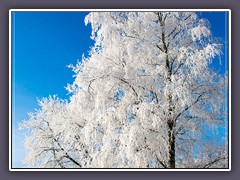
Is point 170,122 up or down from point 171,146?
up

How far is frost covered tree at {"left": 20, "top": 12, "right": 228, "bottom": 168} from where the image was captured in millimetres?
4379

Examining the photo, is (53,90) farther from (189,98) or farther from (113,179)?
(189,98)

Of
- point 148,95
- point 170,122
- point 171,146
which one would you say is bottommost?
point 171,146

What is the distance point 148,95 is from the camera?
15.2 ft

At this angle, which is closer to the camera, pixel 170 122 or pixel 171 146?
pixel 170 122

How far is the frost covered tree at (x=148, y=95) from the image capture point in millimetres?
4379

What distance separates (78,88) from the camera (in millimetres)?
4648

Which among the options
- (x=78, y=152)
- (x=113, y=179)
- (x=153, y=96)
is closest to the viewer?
(x=113, y=179)

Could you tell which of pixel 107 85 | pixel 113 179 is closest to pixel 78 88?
pixel 107 85

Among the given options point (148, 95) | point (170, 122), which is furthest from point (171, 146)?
point (148, 95)

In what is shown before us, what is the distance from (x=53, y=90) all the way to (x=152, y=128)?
3.61 feet

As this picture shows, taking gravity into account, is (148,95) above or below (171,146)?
above

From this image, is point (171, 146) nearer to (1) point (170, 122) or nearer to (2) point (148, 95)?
(1) point (170, 122)

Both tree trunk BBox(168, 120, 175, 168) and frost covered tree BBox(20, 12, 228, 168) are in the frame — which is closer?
frost covered tree BBox(20, 12, 228, 168)
